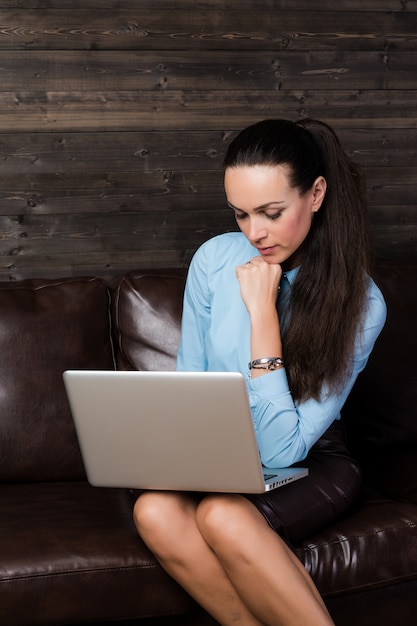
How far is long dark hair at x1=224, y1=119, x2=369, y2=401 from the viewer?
190cm

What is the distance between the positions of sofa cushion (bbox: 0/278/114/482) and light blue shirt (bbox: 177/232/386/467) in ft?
1.14

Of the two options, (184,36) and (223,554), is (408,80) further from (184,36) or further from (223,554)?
(223,554)

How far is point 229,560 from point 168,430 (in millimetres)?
277

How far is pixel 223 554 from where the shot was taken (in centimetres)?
166

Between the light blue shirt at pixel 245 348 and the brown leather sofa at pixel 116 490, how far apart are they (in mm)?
229

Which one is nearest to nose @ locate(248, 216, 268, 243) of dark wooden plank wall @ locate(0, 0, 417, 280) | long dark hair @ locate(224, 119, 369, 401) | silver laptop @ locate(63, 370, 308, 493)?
long dark hair @ locate(224, 119, 369, 401)

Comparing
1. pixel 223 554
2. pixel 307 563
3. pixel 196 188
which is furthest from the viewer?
pixel 196 188

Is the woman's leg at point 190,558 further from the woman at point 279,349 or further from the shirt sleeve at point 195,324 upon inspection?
the shirt sleeve at point 195,324

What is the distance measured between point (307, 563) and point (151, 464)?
420 millimetres

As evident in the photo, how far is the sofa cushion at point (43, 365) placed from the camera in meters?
2.24

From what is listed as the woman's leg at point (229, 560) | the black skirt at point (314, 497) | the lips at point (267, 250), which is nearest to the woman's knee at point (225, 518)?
the woman's leg at point (229, 560)

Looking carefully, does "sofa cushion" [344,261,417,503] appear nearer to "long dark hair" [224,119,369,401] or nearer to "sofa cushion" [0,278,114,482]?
"long dark hair" [224,119,369,401]

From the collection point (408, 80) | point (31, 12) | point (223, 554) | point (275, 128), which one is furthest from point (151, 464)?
point (408, 80)

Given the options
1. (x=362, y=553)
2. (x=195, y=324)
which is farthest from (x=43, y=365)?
(x=362, y=553)
